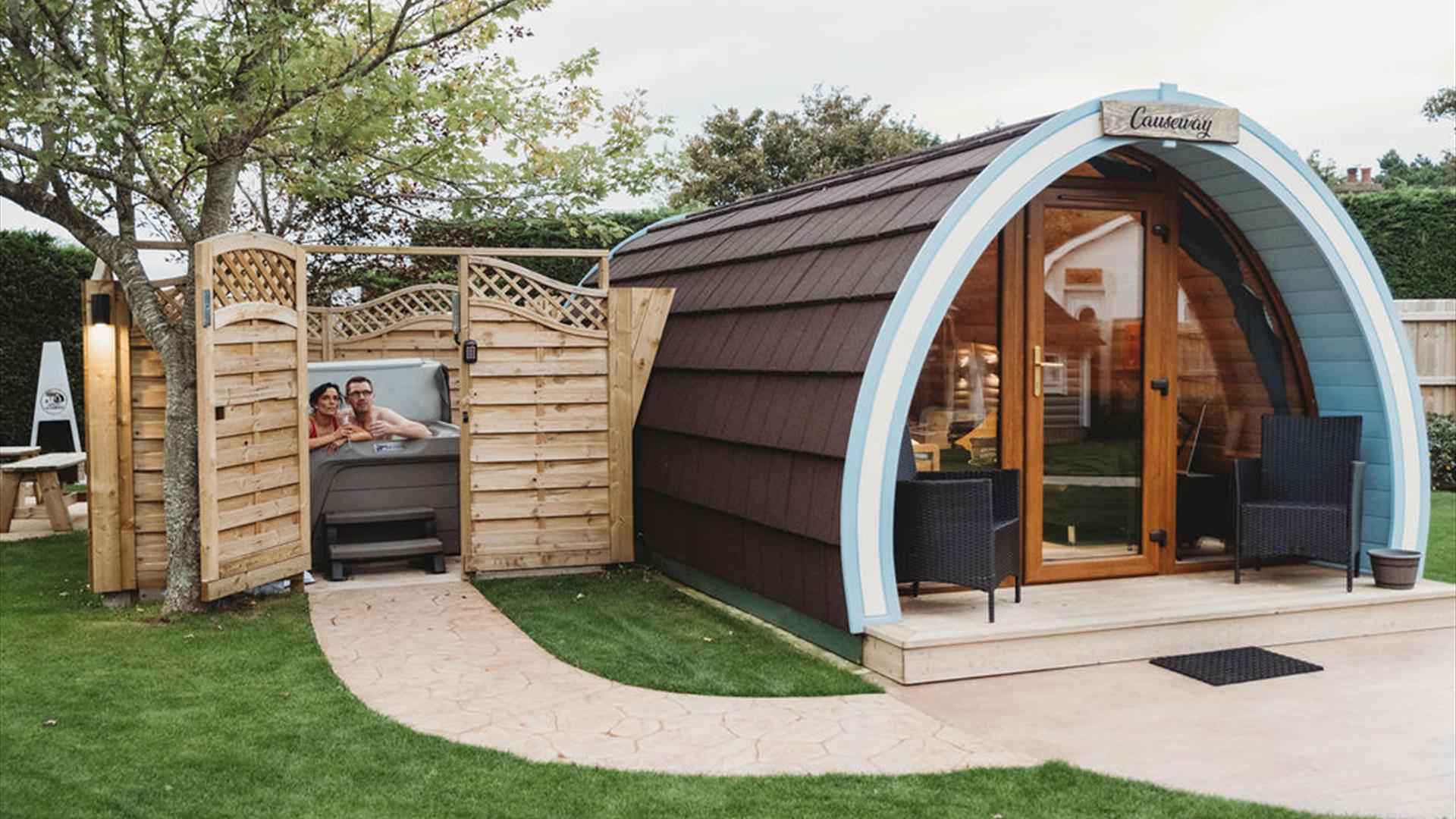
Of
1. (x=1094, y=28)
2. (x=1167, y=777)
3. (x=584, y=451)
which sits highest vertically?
(x=1094, y=28)

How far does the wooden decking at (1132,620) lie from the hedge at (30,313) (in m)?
9.90

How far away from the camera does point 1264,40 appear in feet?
63.1

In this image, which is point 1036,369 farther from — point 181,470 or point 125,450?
point 125,450

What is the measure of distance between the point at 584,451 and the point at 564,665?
8.14ft

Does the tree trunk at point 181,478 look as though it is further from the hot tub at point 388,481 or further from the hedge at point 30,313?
the hedge at point 30,313

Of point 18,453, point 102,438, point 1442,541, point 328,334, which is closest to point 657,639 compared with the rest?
point 102,438

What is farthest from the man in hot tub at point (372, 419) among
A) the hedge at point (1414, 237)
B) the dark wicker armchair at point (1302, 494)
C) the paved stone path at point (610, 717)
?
the hedge at point (1414, 237)

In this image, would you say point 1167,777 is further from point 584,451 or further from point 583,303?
point 583,303

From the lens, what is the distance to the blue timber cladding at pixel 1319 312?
6750mm

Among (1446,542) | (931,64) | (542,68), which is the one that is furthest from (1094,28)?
(1446,542)

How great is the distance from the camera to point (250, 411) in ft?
22.2

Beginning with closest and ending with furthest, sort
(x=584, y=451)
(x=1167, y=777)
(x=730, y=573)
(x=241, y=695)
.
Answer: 1. (x=1167, y=777)
2. (x=241, y=695)
3. (x=730, y=573)
4. (x=584, y=451)

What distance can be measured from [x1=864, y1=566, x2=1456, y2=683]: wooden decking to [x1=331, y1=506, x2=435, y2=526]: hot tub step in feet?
11.5

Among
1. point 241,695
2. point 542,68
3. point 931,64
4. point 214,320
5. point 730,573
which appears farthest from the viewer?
point 931,64
